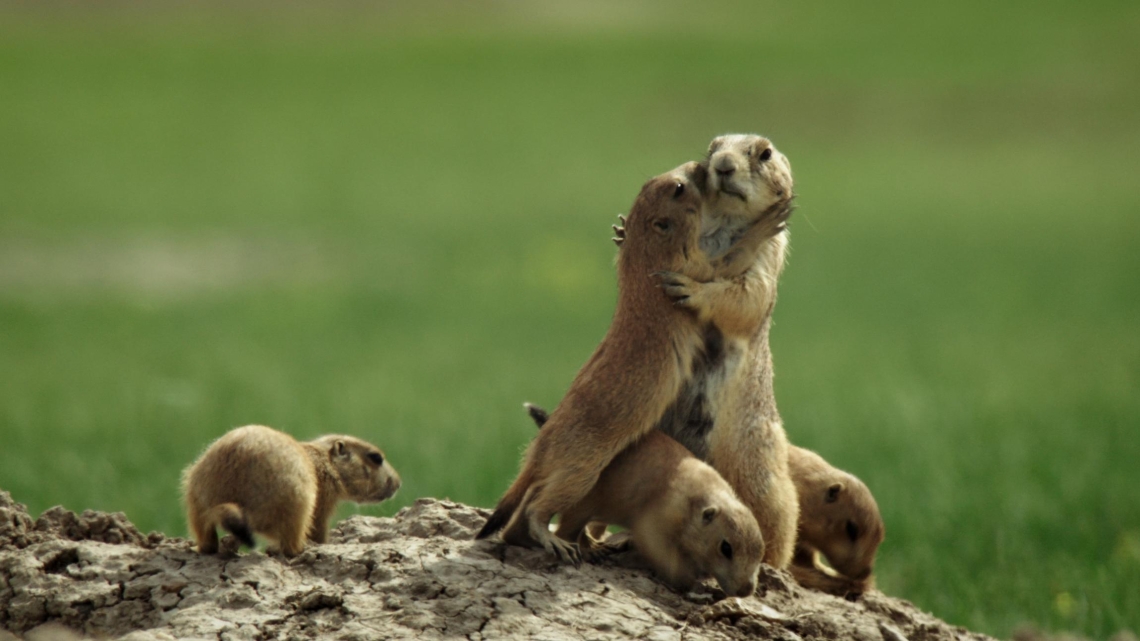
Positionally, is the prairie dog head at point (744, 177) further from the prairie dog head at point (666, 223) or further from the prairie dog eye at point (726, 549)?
the prairie dog eye at point (726, 549)

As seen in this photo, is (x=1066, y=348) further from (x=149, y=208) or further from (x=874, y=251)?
(x=149, y=208)

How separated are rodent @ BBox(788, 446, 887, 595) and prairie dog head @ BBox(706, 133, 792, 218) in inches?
51.9

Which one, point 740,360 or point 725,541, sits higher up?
point 740,360

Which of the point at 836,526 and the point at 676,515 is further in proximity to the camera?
the point at 836,526

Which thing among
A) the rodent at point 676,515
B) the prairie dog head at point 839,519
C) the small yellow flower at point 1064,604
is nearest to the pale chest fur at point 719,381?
the rodent at point 676,515

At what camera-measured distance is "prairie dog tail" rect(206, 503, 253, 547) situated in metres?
5.01

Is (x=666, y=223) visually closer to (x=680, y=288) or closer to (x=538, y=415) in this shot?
(x=680, y=288)

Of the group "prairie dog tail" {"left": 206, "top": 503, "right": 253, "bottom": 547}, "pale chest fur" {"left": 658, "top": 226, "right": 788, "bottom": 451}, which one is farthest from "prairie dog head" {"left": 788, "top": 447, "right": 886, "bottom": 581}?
"prairie dog tail" {"left": 206, "top": 503, "right": 253, "bottom": 547}

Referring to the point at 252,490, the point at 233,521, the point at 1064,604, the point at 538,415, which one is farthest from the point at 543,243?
the point at 233,521

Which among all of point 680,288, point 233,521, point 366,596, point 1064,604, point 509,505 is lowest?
point 1064,604

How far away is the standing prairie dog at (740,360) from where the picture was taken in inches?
222

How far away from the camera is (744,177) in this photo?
18.9ft

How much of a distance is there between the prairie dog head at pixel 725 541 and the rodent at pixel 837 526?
0.94 metres

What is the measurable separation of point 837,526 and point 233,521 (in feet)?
9.09
